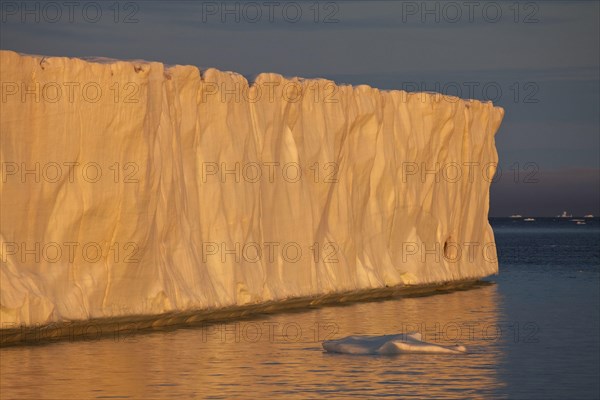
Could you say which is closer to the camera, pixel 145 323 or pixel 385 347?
pixel 385 347

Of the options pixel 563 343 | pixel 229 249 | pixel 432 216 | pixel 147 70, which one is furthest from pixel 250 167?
pixel 432 216

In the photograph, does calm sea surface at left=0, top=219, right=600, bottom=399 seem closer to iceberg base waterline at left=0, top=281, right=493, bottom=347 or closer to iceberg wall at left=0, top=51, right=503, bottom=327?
iceberg base waterline at left=0, top=281, right=493, bottom=347

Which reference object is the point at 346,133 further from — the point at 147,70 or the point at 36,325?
the point at 36,325

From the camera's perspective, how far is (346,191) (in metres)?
33.6

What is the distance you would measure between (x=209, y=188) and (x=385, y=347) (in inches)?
257

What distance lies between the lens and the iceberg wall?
2286 cm

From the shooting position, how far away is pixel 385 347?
2264 cm

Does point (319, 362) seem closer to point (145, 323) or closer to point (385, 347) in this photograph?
point (385, 347)


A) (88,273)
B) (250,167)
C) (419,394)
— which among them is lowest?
(419,394)

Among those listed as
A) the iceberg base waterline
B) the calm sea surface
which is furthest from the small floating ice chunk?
the iceberg base waterline

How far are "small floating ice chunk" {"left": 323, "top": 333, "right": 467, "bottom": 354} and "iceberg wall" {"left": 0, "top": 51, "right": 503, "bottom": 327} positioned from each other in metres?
3.91

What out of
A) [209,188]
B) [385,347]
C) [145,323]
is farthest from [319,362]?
[209,188]

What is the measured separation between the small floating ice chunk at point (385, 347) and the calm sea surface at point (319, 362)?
23 centimetres

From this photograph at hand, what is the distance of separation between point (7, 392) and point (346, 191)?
16033 mm
